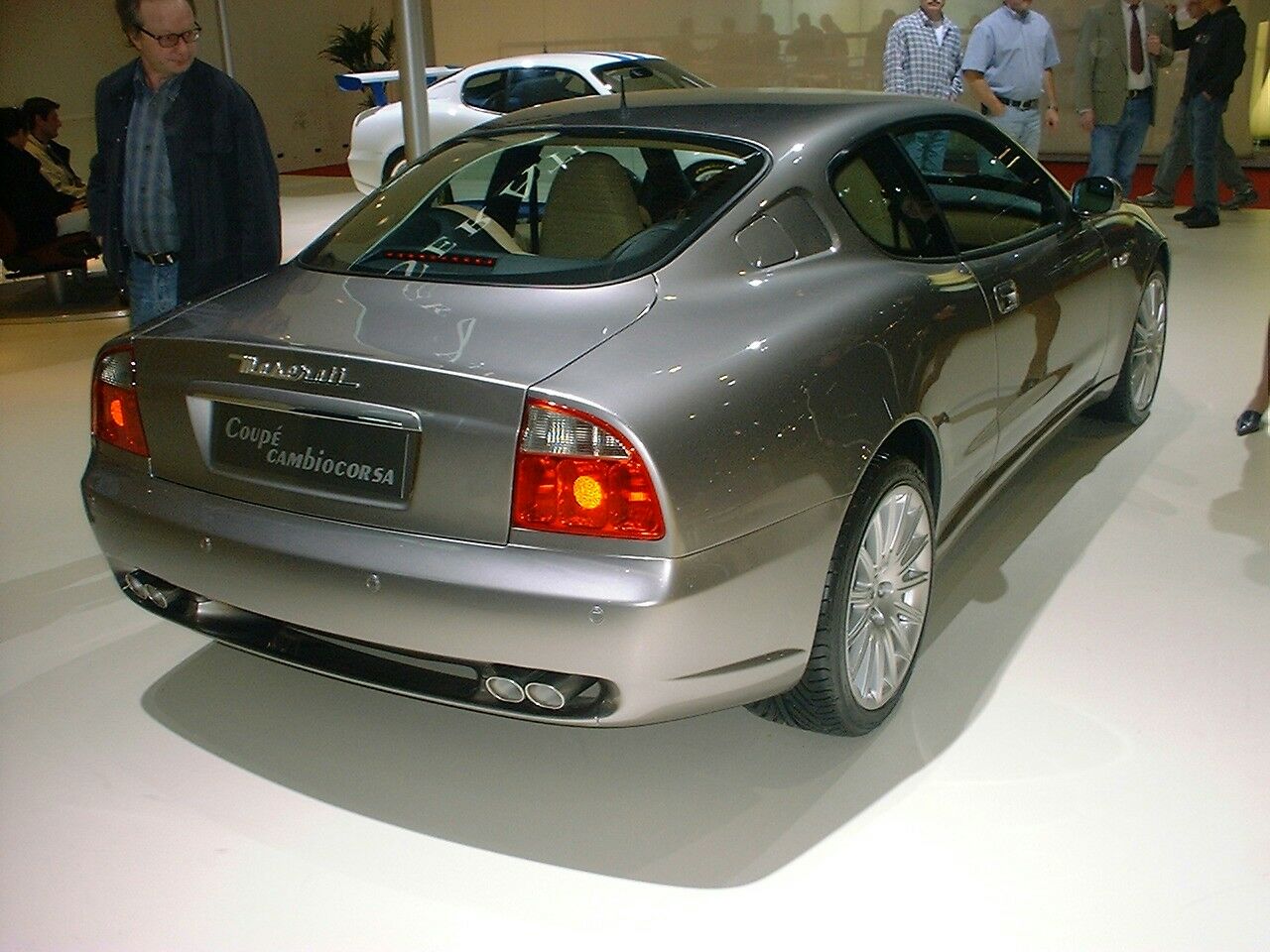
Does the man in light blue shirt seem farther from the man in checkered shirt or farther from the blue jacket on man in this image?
the blue jacket on man

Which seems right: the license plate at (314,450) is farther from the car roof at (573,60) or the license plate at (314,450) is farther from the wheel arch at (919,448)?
the car roof at (573,60)

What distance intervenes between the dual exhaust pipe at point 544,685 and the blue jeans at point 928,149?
1.54 meters

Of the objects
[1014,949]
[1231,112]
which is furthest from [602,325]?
[1231,112]

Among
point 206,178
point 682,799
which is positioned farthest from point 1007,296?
point 206,178

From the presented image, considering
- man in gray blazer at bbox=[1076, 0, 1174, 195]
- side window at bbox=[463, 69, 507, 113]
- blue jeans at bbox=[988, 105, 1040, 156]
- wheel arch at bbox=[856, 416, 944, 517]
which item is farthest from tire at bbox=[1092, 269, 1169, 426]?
side window at bbox=[463, 69, 507, 113]

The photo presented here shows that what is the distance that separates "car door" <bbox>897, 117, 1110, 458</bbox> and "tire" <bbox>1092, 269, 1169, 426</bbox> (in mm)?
537

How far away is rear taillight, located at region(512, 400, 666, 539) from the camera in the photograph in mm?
1858

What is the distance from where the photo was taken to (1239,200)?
377 inches

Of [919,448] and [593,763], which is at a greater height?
[919,448]

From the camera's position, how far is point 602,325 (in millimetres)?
2049

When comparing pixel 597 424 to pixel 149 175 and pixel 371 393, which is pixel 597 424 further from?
pixel 149 175

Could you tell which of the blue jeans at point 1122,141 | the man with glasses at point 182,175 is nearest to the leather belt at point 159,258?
the man with glasses at point 182,175

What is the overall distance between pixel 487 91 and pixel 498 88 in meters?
0.10

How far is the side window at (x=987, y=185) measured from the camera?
3320 mm
